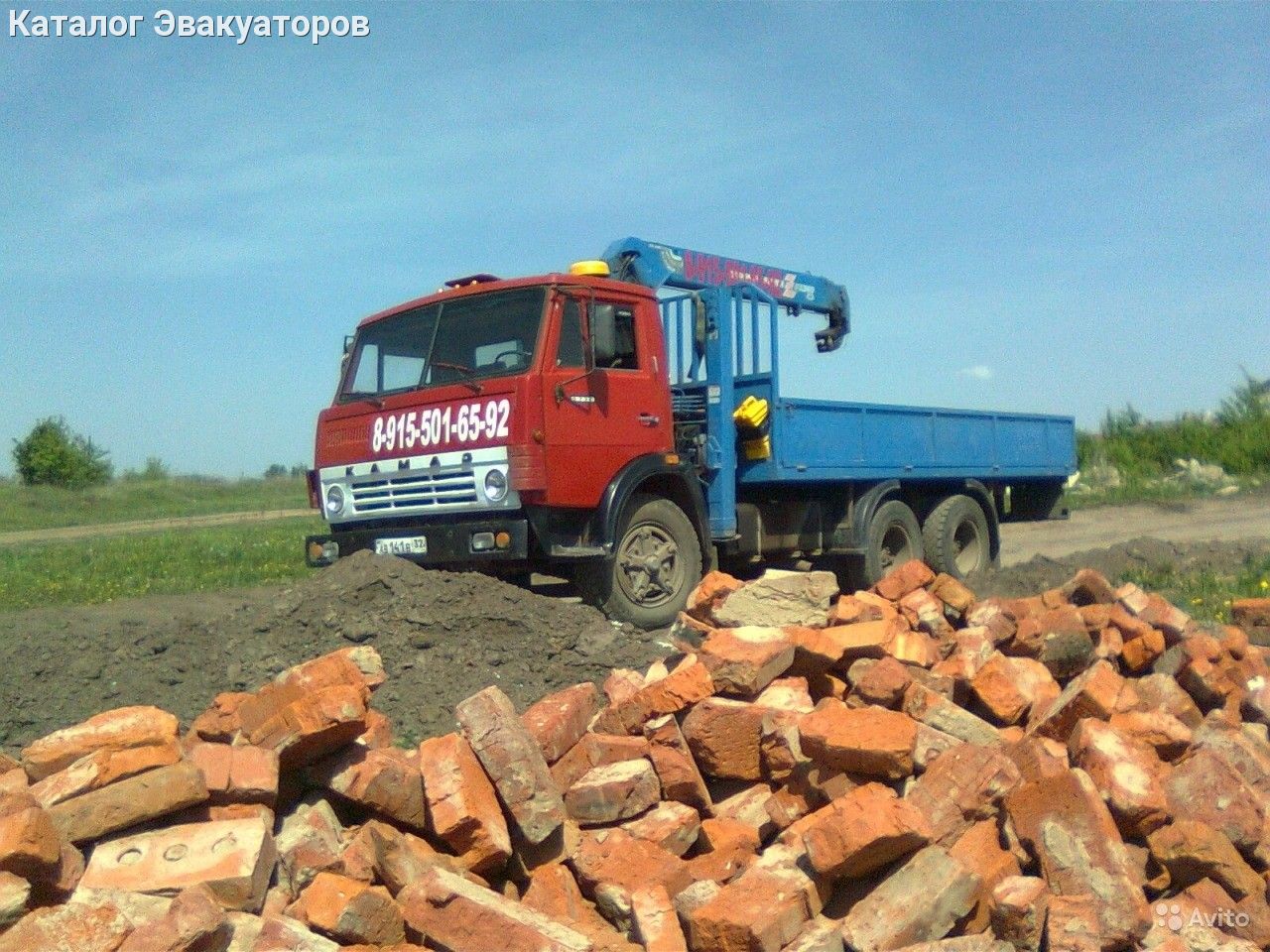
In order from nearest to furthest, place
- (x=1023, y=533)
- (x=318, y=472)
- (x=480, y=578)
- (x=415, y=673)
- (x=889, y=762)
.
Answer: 1. (x=889, y=762)
2. (x=415, y=673)
3. (x=480, y=578)
4. (x=318, y=472)
5. (x=1023, y=533)

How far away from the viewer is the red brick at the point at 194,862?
3.30 meters

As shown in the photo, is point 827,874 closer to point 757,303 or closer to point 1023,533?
point 757,303

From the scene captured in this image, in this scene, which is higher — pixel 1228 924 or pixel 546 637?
pixel 546 637

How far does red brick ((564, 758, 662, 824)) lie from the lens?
4.10m

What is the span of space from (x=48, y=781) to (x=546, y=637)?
3040 millimetres

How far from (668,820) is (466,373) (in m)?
4.28

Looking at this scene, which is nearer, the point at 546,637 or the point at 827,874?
the point at 827,874

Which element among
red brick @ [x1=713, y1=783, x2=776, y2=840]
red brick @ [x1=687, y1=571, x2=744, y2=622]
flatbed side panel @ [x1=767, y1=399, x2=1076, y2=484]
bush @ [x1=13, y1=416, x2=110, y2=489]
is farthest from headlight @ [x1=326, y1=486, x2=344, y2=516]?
bush @ [x1=13, y1=416, x2=110, y2=489]

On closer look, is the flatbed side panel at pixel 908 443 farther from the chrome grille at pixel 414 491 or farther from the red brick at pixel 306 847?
the red brick at pixel 306 847

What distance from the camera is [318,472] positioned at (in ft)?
26.8

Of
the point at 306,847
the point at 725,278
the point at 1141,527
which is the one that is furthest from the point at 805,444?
the point at 1141,527

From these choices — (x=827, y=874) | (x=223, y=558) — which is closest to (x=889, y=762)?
(x=827, y=874)

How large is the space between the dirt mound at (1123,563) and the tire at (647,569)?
3.04 meters

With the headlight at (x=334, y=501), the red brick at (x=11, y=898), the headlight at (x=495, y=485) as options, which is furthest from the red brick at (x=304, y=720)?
the headlight at (x=334, y=501)
